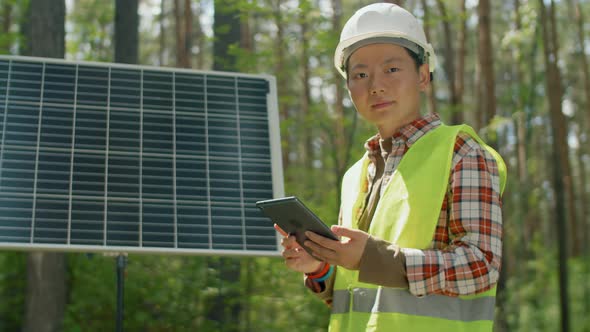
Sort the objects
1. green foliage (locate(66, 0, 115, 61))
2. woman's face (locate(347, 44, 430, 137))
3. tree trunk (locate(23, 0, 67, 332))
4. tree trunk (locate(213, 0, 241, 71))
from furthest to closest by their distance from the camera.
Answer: green foliage (locate(66, 0, 115, 61)) < tree trunk (locate(213, 0, 241, 71)) < tree trunk (locate(23, 0, 67, 332)) < woman's face (locate(347, 44, 430, 137))

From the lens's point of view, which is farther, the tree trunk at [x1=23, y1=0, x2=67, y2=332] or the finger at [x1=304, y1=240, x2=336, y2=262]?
the tree trunk at [x1=23, y1=0, x2=67, y2=332]

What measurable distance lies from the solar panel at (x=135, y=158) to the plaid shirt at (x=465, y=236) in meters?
1.75

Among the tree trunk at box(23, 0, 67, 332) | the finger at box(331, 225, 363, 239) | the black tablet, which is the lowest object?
the tree trunk at box(23, 0, 67, 332)

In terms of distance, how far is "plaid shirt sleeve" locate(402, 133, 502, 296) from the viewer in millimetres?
2459

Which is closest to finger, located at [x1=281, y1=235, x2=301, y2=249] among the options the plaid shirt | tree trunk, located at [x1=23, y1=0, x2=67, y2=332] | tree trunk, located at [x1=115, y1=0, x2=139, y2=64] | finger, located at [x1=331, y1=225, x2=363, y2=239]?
finger, located at [x1=331, y1=225, x2=363, y2=239]

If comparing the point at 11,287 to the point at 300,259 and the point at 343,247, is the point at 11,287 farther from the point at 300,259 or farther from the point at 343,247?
the point at 343,247

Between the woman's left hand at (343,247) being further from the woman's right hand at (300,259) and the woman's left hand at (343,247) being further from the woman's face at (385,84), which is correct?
the woman's face at (385,84)

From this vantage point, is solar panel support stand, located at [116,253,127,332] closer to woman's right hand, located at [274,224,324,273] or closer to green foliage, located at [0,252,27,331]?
woman's right hand, located at [274,224,324,273]

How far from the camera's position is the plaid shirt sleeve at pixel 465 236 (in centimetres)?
246

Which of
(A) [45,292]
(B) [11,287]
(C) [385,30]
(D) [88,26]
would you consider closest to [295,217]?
(C) [385,30]

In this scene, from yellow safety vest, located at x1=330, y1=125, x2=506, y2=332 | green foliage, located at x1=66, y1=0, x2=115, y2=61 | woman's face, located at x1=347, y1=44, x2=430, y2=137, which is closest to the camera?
yellow safety vest, located at x1=330, y1=125, x2=506, y2=332

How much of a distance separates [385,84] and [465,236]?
0.65 meters

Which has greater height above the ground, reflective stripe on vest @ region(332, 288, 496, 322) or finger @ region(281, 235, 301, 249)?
finger @ region(281, 235, 301, 249)

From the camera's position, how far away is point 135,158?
4328 millimetres
